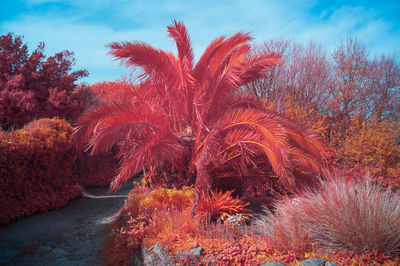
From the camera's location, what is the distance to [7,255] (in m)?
5.55

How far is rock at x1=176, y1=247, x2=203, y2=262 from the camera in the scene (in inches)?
171

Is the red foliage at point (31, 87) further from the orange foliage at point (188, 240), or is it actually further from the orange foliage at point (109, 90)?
the orange foliage at point (188, 240)

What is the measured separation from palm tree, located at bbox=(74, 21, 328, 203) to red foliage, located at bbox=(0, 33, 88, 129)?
23.5ft

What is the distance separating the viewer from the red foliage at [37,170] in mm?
7559

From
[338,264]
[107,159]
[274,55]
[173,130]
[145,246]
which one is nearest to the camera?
[338,264]

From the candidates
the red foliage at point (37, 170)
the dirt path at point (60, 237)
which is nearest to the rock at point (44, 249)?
the dirt path at point (60, 237)

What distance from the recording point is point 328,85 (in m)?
12.4

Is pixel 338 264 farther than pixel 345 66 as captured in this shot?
No

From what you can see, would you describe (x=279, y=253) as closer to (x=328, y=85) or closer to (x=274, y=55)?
(x=274, y=55)

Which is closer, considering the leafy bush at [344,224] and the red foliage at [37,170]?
the leafy bush at [344,224]

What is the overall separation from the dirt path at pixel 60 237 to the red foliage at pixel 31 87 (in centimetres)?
572

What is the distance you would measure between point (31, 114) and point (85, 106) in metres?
2.40

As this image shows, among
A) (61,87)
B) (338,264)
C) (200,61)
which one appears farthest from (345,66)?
(61,87)

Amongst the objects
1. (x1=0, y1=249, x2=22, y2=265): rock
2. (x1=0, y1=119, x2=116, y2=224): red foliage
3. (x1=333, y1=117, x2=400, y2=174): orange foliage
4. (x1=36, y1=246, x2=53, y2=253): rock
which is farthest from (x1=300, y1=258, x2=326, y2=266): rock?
(x1=0, y1=119, x2=116, y2=224): red foliage
